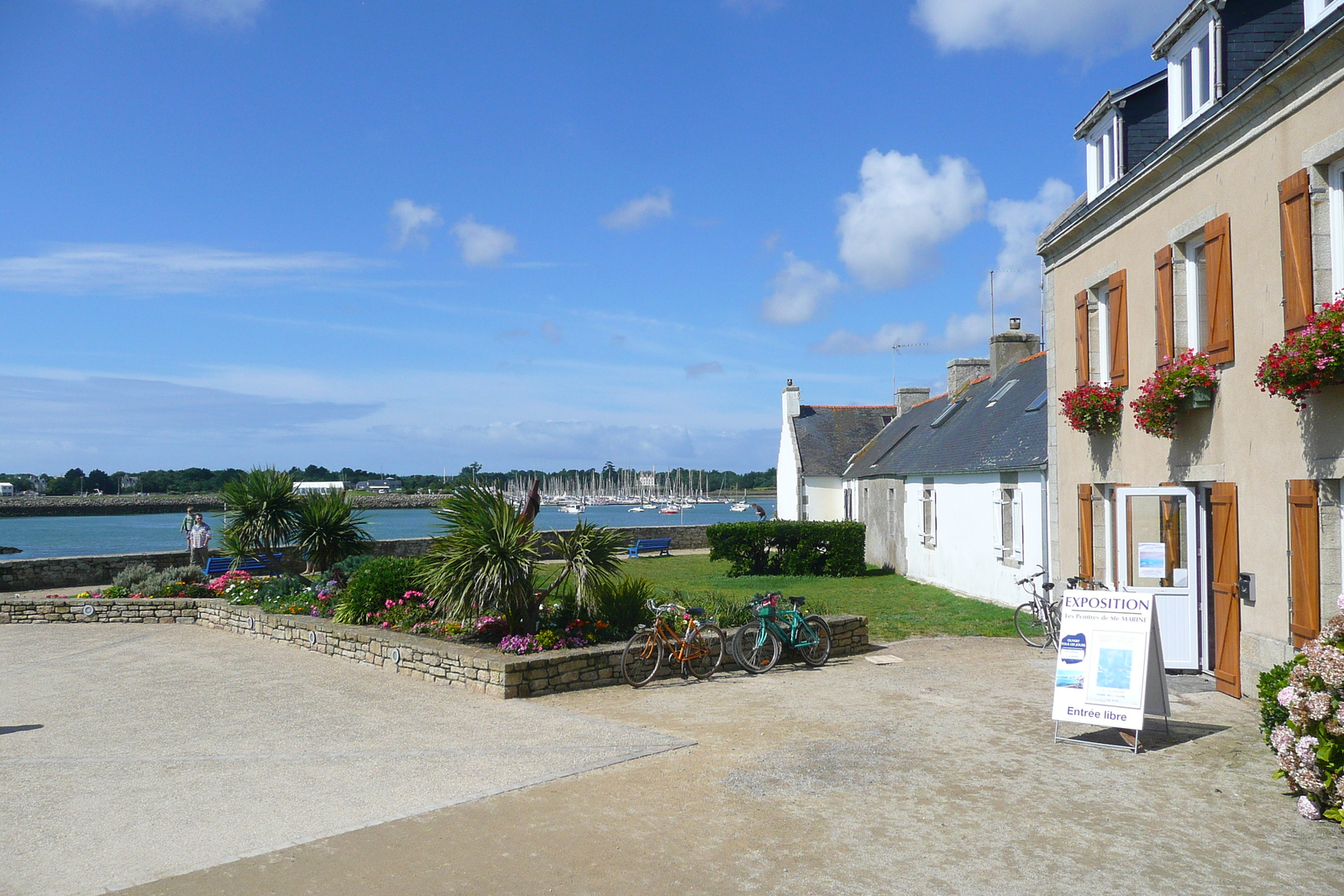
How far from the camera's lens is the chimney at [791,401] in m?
34.1

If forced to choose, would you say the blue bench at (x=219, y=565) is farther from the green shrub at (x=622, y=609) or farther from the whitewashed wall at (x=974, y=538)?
the whitewashed wall at (x=974, y=538)

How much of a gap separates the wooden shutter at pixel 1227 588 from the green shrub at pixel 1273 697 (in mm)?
3040

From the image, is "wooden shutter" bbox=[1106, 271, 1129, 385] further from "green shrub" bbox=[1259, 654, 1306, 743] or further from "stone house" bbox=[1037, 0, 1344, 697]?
Answer: "green shrub" bbox=[1259, 654, 1306, 743]

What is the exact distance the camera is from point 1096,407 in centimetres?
1176

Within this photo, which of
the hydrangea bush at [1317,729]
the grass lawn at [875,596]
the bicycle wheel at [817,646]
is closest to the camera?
the hydrangea bush at [1317,729]

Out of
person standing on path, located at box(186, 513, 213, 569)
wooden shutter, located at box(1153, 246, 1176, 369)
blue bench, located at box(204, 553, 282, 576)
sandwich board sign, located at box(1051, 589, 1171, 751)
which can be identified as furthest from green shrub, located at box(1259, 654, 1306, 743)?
person standing on path, located at box(186, 513, 213, 569)

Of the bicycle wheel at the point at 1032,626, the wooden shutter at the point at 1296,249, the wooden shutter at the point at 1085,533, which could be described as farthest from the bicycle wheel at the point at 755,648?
the wooden shutter at the point at 1296,249

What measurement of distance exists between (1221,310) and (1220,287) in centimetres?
23

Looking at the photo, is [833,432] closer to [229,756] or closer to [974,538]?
[974,538]

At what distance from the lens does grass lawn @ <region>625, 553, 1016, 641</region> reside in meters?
14.9

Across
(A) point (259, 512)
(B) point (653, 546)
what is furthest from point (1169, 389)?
(B) point (653, 546)

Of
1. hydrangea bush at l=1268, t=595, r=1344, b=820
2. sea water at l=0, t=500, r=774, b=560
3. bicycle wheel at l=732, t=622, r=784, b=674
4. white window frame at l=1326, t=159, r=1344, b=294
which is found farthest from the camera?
sea water at l=0, t=500, r=774, b=560

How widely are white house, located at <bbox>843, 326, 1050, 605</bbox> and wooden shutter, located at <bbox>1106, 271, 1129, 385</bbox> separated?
4.00 metres

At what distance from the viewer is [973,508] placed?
19469 mm
